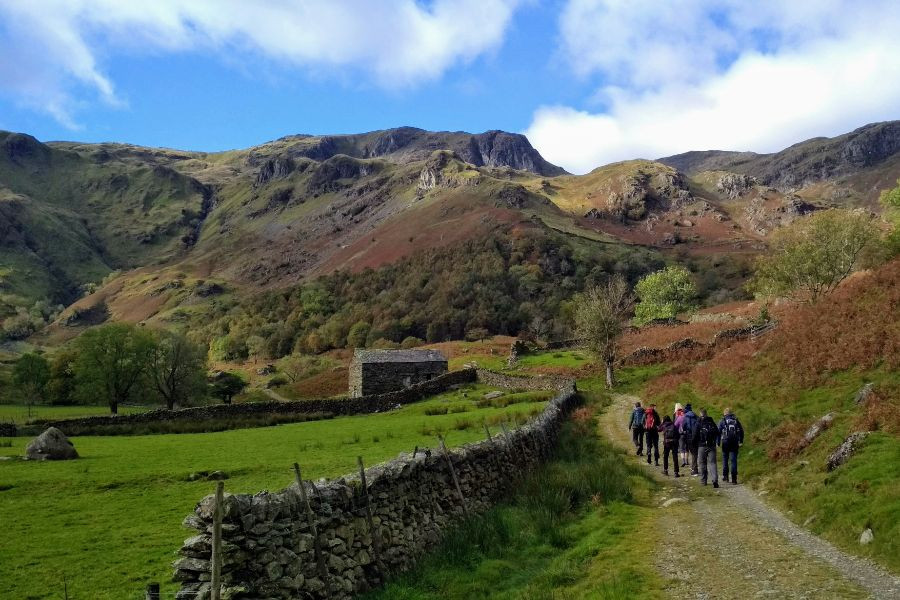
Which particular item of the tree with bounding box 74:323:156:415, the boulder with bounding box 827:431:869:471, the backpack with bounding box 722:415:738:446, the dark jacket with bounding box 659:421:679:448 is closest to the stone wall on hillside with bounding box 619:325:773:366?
the dark jacket with bounding box 659:421:679:448

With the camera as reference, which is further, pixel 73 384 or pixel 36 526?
pixel 73 384

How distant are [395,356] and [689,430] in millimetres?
47347

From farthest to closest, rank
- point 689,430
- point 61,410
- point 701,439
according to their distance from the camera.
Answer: point 61,410, point 689,430, point 701,439

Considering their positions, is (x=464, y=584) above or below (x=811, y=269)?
below

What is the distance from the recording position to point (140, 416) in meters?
45.7

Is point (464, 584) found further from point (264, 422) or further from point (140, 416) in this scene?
point (140, 416)

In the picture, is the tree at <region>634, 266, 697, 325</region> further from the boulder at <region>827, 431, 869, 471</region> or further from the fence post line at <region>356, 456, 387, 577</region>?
the fence post line at <region>356, 456, 387, 577</region>

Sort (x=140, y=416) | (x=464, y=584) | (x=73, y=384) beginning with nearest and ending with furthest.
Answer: (x=464, y=584)
(x=140, y=416)
(x=73, y=384)

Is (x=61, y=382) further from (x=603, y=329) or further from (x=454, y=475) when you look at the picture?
(x=454, y=475)

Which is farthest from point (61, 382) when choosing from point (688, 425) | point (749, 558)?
point (749, 558)

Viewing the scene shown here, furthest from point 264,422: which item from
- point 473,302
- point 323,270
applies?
point 323,270

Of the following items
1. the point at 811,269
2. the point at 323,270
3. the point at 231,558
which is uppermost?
the point at 323,270

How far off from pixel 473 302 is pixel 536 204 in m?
68.8

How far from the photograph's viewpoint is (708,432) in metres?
18.0
